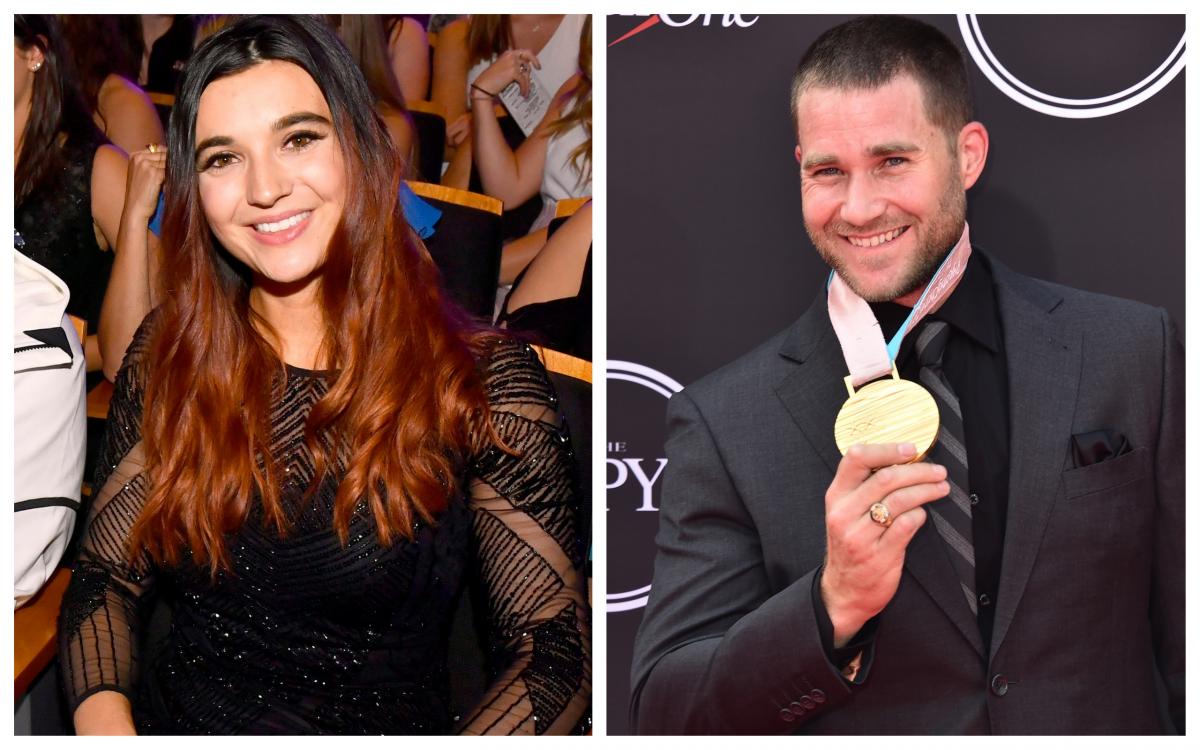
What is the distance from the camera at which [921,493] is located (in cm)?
195

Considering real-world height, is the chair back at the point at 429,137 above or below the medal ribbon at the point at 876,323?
above

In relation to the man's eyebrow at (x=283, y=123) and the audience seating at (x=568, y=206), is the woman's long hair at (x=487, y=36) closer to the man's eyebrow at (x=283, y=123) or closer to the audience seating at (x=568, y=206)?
the audience seating at (x=568, y=206)

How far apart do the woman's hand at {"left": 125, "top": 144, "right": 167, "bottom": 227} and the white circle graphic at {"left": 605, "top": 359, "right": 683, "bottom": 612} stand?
938 mm

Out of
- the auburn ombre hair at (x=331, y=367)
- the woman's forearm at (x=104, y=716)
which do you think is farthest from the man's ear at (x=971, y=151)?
the woman's forearm at (x=104, y=716)

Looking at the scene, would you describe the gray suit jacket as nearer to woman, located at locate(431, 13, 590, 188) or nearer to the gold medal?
the gold medal

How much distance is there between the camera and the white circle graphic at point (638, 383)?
2232 mm

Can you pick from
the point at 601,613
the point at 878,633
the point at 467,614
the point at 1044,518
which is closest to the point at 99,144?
the point at 467,614

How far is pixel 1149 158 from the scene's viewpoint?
220cm

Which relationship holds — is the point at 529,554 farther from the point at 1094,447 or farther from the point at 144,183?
the point at 144,183

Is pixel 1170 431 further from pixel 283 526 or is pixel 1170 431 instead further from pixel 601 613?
pixel 283 526

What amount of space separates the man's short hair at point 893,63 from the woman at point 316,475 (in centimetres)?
72

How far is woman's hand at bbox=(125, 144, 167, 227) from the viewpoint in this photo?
233 centimetres

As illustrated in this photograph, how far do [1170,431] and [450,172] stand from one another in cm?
144

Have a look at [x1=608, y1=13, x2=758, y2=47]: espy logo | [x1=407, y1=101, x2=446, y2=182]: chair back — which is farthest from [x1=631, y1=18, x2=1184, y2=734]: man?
[x1=407, y1=101, x2=446, y2=182]: chair back
